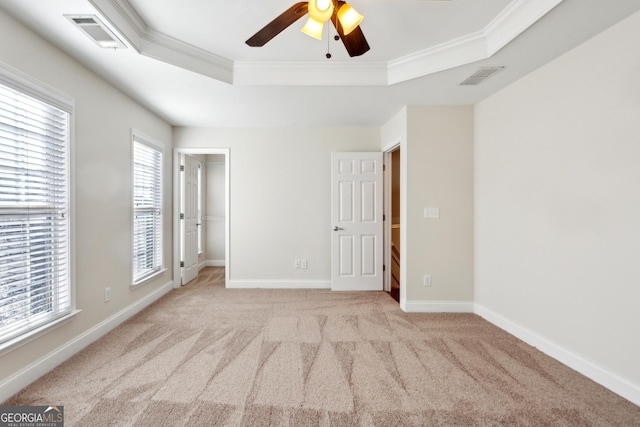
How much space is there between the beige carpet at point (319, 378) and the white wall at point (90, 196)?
0.66 ft

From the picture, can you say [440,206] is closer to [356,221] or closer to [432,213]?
[432,213]

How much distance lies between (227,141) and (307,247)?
2090 mm

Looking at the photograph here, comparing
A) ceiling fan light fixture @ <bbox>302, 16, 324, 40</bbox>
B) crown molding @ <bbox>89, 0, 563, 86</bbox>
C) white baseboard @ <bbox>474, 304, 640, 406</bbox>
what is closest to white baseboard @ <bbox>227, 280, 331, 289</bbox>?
white baseboard @ <bbox>474, 304, 640, 406</bbox>

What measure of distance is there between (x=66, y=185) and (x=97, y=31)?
122cm

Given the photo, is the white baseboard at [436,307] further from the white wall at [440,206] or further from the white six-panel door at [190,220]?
the white six-panel door at [190,220]

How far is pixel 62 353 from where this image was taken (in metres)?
→ 2.26

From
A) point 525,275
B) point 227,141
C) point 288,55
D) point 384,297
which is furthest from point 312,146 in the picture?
point 525,275

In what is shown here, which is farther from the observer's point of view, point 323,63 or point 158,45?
point 323,63

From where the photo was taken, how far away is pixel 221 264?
618 centimetres

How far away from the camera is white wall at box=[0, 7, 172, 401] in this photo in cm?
195

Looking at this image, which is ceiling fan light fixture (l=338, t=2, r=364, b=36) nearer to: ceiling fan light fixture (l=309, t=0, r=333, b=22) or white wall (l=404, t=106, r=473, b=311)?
ceiling fan light fixture (l=309, t=0, r=333, b=22)

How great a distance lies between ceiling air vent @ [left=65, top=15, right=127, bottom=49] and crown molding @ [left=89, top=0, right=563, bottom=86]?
0.08 metres

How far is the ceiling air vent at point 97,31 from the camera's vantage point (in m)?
1.89

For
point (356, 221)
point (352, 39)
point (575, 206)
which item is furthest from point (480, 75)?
point (356, 221)
